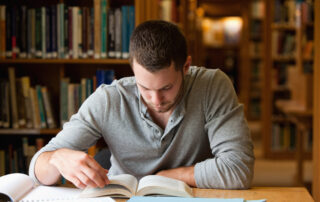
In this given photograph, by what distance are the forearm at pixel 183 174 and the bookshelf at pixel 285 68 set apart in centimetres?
270

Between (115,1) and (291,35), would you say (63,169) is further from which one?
(291,35)

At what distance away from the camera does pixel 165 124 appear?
146 centimetres

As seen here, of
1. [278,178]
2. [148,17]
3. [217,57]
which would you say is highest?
[148,17]

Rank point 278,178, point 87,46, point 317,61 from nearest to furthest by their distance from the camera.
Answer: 1. point 317,61
2. point 87,46
3. point 278,178

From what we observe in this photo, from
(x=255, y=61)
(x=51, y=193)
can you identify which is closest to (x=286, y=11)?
(x=255, y=61)

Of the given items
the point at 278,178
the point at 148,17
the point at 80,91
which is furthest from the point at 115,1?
the point at 278,178

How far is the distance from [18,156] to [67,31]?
768mm

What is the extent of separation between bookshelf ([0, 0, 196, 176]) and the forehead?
3.54ft

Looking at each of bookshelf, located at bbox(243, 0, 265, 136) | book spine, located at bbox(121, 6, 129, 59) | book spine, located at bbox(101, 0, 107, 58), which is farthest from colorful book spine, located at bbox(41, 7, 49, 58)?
bookshelf, located at bbox(243, 0, 265, 136)

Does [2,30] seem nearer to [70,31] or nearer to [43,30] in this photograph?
[43,30]

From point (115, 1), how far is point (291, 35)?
2.89m

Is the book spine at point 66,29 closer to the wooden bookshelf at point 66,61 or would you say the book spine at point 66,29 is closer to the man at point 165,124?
the wooden bookshelf at point 66,61

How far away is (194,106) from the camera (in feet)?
4.75

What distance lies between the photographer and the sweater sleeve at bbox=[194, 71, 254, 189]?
1.31 metres
